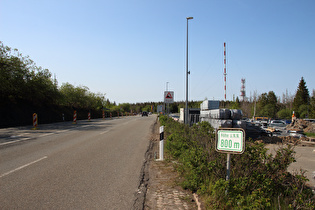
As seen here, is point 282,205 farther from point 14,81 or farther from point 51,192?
point 14,81

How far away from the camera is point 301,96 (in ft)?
226

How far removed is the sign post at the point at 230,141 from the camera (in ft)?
12.8

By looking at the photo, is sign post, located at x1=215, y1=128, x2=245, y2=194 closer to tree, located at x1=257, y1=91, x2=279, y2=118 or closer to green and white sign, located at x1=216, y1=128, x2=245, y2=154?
green and white sign, located at x1=216, y1=128, x2=245, y2=154

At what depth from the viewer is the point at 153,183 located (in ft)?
19.7

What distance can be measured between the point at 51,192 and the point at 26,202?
0.60 m

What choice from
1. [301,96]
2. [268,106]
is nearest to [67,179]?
[268,106]

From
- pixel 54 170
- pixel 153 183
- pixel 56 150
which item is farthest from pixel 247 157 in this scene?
pixel 56 150

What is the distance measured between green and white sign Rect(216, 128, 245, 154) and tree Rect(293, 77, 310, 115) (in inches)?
2841

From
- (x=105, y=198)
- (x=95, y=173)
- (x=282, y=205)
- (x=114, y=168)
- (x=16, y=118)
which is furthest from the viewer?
(x=16, y=118)

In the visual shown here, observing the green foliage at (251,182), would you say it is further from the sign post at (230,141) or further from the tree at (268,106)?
the tree at (268,106)

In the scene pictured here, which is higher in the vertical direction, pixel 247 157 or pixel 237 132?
pixel 237 132

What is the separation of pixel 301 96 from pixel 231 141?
249ft

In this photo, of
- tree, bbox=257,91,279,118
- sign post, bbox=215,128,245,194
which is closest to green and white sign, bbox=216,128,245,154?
sign post, bbox=215,128,245,194

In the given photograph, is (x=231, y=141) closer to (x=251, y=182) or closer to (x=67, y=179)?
(x=251, y=182)
